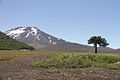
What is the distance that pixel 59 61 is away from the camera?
42156 millimetres

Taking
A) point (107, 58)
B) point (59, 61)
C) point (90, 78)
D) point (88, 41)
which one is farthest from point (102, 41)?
point (90, 78)

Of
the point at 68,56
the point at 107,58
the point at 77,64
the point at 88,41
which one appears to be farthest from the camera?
the point at 88,41

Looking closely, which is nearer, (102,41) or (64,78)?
(64,78)

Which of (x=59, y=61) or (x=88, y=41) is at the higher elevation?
(x=88, y=41)

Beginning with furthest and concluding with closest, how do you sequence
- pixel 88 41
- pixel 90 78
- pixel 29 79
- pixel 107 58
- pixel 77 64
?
pixel 88 41
pixel 107 58
pixel 77 64
pixel 90 78
pixel 29 79

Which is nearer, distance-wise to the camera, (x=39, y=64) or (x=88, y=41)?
(x=39, y=64)

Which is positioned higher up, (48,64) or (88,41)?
(88,41)

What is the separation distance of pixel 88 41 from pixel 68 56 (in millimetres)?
79044

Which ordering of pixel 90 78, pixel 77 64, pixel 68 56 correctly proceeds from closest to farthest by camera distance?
1. pixel 90 78
2. pixel 77 64
3. pixel 68 56

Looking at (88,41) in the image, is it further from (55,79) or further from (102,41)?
(55,79)

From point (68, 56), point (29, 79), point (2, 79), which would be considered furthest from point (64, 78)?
point (68, 56)

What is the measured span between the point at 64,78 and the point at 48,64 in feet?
51.1

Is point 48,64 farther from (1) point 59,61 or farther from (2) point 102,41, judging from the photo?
(2) point 102,41

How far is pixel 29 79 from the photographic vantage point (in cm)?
2458
